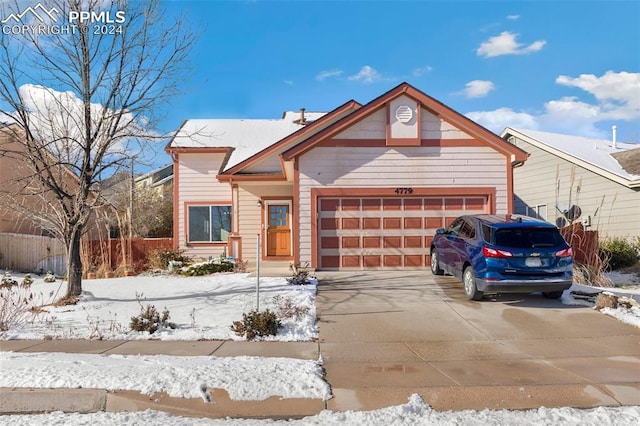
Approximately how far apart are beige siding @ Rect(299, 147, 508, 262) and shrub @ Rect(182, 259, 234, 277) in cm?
293

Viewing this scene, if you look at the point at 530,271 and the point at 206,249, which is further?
the point at 206,249

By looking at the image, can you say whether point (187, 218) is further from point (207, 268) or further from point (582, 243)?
point (582, 243)

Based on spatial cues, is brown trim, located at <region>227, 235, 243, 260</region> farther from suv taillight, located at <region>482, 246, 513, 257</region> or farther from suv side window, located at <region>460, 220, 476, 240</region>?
suv taillight, located at <region>482, 246, 513, 257</region>

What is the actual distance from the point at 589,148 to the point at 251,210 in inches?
617

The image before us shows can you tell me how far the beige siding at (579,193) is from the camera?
56.6 feet

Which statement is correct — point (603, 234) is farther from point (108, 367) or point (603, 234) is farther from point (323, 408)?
point (108, 367)

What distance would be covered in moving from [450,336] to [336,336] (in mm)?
1859

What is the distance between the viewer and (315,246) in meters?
13.2

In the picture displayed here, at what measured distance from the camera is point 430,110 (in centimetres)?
1369

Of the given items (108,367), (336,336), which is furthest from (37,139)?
(336,336)

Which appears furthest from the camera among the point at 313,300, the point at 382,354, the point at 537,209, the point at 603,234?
the point at 537,209

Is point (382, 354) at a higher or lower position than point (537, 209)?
lower

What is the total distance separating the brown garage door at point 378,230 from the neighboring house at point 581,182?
540cm

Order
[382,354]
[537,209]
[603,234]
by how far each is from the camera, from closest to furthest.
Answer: [382,354] → [603,234] → [537,209]
